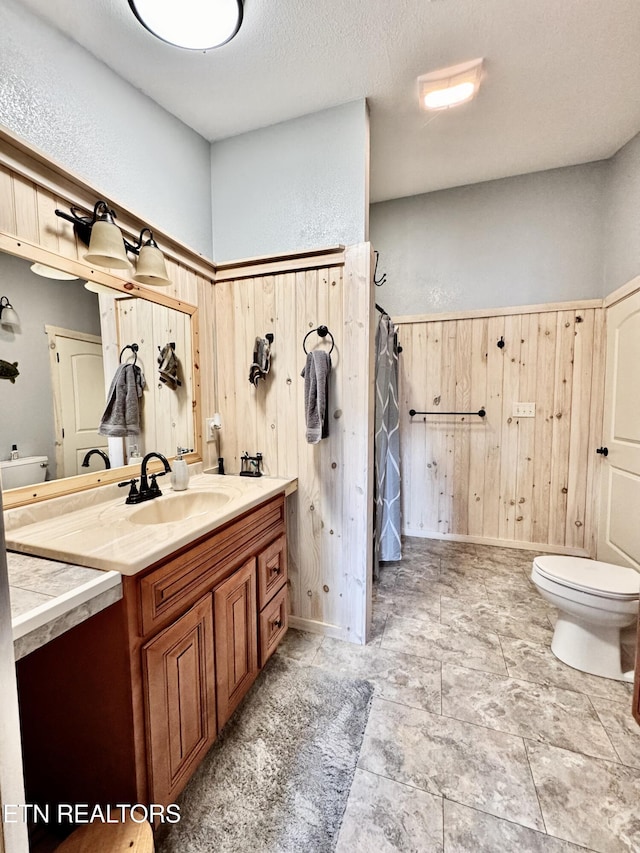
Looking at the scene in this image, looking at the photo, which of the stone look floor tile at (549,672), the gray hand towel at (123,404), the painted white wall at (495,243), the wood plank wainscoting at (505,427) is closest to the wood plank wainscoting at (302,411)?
the gray hand towel at (123,404)

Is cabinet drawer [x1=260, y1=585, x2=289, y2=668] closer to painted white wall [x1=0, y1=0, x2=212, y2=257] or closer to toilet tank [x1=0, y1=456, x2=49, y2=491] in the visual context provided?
toilet tank [x1=0, y1=456, x2=49, y2=491]

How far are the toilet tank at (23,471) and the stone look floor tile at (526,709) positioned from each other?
5.89ft

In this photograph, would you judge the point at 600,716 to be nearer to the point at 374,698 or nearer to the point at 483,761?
the point at 483,761

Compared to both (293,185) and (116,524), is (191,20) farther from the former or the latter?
(116,524)

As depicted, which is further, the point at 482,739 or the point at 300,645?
the point at 300,645

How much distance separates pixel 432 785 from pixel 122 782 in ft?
3.13

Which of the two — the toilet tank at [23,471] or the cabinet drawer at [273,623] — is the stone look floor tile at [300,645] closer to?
the cabinet drawer at [273,623]

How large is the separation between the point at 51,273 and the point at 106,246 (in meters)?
0.21

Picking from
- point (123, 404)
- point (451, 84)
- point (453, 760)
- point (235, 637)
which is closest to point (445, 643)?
point (453, 760)

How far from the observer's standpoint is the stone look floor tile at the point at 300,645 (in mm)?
1751

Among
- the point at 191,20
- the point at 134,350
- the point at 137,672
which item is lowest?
the point at 137,672

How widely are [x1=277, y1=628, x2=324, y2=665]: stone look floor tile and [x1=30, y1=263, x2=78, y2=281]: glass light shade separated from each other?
6.21 feet

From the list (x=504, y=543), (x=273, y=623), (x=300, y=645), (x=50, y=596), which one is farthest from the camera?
(x=504, y=543)

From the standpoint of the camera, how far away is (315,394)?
1.68 metres
